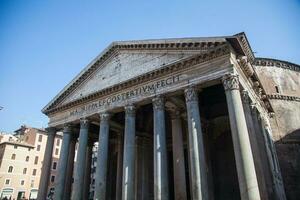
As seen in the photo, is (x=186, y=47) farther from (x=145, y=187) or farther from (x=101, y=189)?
(x=145, y=187)

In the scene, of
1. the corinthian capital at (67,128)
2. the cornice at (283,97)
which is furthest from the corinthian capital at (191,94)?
the cornice at (283,97)

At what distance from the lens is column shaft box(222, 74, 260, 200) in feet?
25.2

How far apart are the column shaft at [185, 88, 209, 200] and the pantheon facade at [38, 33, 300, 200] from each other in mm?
36

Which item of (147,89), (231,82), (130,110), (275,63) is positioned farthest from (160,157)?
(275,63)

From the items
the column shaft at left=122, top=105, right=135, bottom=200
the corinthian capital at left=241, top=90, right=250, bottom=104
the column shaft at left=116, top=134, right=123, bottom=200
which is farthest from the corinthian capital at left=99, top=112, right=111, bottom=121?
the corinthian capital at left=241, top=90, right=250, bottom=104

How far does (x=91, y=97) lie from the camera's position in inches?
551

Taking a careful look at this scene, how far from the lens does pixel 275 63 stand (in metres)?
22.3

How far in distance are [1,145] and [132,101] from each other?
2757 cm

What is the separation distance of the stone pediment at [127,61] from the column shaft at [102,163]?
6.83 feet

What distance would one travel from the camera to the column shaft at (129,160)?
34.2ft

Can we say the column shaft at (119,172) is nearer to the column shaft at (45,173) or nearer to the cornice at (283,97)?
the column shaft at (45,173)

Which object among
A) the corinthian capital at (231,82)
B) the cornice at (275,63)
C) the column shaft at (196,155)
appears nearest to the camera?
the column shaft at (196,155)

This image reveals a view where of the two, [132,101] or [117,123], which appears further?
[117,123]

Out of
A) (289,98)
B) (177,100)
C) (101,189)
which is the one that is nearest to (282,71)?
(289,98)
